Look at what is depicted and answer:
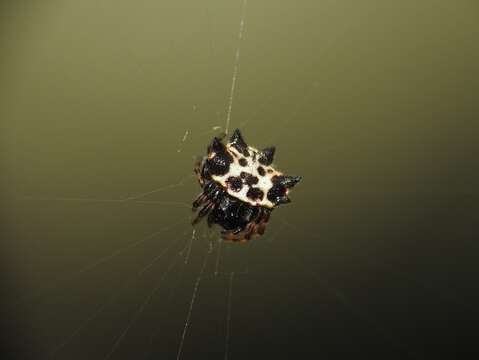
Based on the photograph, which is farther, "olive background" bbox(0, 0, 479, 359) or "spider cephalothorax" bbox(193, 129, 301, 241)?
"olive background" bbox(0, 0, 479, 359)

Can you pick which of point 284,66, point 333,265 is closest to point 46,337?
point 333,265

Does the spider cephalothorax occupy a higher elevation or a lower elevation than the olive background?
lower

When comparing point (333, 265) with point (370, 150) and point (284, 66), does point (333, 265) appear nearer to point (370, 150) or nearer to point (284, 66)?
point (370, 150)

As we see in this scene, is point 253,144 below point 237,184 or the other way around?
the other way around

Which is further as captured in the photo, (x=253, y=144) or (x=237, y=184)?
(x=253, y=144)
